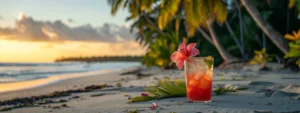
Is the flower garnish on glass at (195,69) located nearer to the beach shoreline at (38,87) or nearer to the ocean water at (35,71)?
the beach shoreline at (38,87)

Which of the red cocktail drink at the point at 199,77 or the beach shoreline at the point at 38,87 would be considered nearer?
the red cocktail drink at the point at 199,77

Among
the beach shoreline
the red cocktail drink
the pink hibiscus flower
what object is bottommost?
the beach shoreline

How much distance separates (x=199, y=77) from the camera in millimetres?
3600

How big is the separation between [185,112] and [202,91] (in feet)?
1.87

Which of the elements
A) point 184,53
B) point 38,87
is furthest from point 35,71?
point 184,53

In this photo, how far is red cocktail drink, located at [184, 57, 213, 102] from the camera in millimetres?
3586

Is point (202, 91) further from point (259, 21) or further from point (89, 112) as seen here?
point (259, 21)

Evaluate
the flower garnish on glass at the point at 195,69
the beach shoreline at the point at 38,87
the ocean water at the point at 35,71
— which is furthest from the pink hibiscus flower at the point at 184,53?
the ocean water at the point at 35,71

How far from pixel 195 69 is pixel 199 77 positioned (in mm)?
88

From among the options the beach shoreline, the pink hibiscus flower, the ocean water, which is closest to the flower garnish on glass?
the pink hibiscus flower

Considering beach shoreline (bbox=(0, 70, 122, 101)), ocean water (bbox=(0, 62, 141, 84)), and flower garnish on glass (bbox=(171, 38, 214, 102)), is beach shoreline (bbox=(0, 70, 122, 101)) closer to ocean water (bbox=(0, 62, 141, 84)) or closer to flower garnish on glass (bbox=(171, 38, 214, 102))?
ocean water (bbox=(0, 62, 141, 84))

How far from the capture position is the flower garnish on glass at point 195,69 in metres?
3.57

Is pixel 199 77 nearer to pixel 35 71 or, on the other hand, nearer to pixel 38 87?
pixel 38 87

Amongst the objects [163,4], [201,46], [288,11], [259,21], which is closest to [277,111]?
[259,21]
